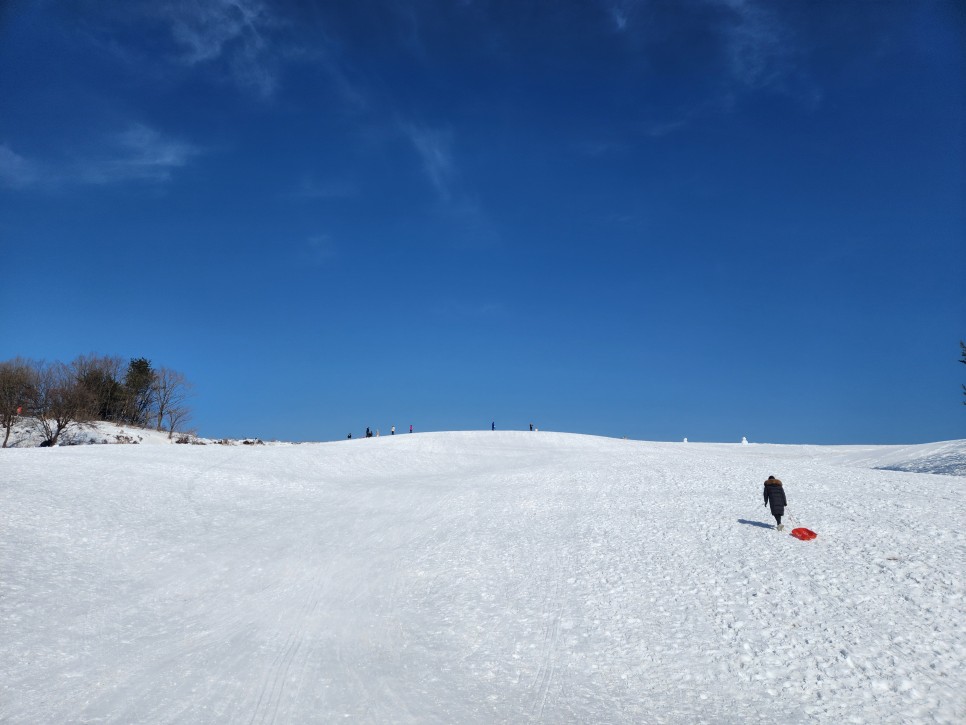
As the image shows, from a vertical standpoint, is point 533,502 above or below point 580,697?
above

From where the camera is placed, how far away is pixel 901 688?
35.2ft

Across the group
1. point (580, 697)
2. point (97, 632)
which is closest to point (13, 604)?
point (97, 632)

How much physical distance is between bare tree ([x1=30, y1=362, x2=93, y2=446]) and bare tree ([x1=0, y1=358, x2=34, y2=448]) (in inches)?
26.0

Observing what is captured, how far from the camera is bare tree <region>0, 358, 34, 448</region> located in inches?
1980

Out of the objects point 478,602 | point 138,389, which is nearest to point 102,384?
point 138,389

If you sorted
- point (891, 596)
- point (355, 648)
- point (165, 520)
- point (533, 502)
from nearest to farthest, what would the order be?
point (355, 648)
point (891, 596)
point (165, 520)
point (533, 502)

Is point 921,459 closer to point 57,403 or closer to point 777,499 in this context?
point 777,499

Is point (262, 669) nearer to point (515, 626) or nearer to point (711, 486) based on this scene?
point (515, 626)

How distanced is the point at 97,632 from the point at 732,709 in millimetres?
12907

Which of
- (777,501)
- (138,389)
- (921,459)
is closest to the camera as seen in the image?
(777,501)

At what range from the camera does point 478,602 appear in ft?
49.6

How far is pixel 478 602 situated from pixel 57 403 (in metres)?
53.0

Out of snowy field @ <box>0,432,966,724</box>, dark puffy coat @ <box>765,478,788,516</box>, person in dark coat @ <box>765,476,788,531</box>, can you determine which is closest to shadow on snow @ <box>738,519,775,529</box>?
snowy field @ <box>0,432,966,724</box>

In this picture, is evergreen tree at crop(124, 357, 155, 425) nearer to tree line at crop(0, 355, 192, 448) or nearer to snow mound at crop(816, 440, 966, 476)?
tree line at crop(0, 355, 192, 448)
